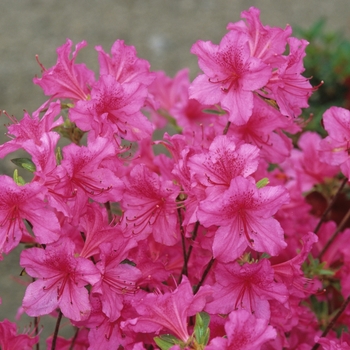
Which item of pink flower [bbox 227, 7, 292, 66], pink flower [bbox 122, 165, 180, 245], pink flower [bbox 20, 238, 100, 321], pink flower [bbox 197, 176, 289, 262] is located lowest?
pink flower [bbox 20, 238, 100, 321]

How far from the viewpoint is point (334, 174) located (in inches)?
47.5

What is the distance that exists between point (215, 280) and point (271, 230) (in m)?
0.15

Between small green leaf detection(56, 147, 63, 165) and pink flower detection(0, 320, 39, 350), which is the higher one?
small green leaf detection(56, 147, 63, 165)

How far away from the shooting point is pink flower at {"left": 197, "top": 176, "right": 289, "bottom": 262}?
71cm

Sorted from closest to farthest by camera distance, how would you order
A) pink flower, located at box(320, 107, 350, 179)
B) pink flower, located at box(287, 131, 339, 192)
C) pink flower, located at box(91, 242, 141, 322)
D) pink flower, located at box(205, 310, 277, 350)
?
pink flower, located at box(205, 310, 277, 350), pink flower, located at box(91, 242, 141, 322), pink flower, located at box(320, 107, 350, 179), pink flower, located at box(287, 131, 339, 192)

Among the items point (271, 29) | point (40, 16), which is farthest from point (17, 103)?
point (271, 29)

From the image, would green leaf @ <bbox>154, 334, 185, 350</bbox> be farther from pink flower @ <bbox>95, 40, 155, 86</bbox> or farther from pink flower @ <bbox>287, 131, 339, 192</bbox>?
pink flower @ <bbox>287, 131, 339, 192</bbox>

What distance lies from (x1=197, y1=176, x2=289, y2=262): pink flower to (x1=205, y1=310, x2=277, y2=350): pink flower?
3.5 inches

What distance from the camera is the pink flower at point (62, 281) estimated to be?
2.43 ft

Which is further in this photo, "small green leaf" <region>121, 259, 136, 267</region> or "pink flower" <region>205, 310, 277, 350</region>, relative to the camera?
"small green leaf" <region>121, 259, 136, 267</region>

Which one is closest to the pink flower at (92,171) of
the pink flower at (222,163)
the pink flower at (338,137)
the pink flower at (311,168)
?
the pink flower at (222,163)

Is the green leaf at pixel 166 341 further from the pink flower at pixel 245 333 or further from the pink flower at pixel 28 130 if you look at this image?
the pink flower at pixel 28 130

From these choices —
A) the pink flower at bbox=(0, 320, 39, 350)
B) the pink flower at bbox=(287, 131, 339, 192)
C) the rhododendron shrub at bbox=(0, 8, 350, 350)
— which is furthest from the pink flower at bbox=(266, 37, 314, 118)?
the pink flower at bbox=(0, 320, 39, 350)

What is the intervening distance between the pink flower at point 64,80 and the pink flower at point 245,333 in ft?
1.33
